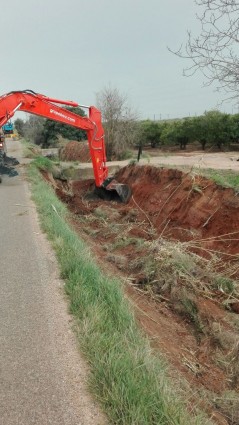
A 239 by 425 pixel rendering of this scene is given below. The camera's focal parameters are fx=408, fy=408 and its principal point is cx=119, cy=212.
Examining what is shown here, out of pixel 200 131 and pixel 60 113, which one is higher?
pixel 60 113

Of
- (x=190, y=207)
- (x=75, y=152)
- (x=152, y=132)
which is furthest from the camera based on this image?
(x=152, y=132)

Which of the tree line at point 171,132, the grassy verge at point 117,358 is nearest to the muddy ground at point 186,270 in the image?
the grassy verge at point 117,358

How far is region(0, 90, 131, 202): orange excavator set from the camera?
15548mm

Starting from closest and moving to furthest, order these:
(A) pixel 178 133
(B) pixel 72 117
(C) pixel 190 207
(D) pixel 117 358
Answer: (D) pixel 117 358 → (C) pixel 190 207 → (B) pixel 72 117 → (A) pixel 178 133

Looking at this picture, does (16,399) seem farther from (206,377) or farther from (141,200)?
(141,200)

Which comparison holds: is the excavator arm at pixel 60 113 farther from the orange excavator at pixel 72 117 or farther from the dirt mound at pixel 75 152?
the dirt mound at pixel 75 152

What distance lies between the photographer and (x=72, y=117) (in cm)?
1656

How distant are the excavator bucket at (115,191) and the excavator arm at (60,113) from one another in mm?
359

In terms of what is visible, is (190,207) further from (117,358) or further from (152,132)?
(152,132)

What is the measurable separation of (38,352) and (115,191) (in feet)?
46.6

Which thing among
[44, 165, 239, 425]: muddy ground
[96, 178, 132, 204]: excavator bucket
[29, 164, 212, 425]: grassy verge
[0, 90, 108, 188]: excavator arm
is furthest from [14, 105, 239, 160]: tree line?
[29, 164, 212, 425]: grassy verge

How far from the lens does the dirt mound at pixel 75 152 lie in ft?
124

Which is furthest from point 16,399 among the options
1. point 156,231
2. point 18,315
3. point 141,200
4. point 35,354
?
point 141,200

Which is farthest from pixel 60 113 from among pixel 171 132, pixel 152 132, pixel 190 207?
pixel 152 132
